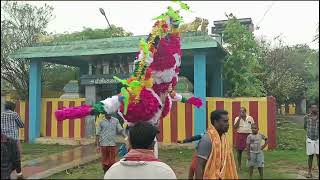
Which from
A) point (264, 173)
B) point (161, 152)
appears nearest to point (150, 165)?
point (264, 173)

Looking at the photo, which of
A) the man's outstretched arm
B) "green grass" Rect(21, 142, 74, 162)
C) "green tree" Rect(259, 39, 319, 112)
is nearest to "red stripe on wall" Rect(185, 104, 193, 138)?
"green grass" Rect(21, 142, 74, 162)

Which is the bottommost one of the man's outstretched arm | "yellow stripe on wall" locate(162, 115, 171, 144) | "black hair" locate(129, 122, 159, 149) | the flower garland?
"yellow stripe on wall" locate(162, 115, 171, 144)

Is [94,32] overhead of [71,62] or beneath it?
overhead

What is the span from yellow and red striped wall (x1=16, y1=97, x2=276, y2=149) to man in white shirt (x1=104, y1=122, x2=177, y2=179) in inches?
400

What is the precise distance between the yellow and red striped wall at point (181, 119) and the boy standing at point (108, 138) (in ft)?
12.8

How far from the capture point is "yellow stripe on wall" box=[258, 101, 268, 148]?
12969 mm

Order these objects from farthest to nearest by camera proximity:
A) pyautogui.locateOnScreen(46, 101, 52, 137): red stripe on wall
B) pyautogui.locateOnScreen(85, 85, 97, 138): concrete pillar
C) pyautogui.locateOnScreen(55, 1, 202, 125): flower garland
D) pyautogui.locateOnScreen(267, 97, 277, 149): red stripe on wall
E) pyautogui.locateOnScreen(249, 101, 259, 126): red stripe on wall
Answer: pyautogui.locateOnScreen(46, 101, 52, 137): red stripe on wall
pyautogui.locateOnScreen(85, 85, 97, 138): concrete pillar
pyautogui.locateOnScreen(249, 101, 259, 126): red stripe on wall
pyautogui.locateOnScreen(267, 97, 277, 149): red stripe on wall
pyautogui.locateOnScreen(55, 1, 202, 125): flower garland

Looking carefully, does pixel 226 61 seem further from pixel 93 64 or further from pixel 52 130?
pixel 52 130

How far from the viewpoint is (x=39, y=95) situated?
15.3 m

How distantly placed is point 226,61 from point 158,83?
30.1 feet

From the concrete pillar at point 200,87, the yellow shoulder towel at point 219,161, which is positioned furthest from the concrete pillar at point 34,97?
the yellow shoulder towel at point 219,161

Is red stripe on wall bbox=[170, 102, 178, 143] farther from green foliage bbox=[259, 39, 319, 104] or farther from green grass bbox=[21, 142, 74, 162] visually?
green foliage bbox=[259, 39, 319, 104]

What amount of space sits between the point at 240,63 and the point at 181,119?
2.90 m

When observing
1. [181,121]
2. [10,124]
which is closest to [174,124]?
[181,121]
